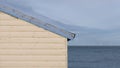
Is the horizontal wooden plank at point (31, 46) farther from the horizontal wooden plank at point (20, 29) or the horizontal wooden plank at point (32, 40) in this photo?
the horizontal wooden plank at point (20, 29)

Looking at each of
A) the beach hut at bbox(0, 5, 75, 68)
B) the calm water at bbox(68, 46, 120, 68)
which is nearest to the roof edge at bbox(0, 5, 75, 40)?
the beach hut at bbox(0, 5, 75, 68)

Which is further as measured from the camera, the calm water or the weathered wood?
the calm water

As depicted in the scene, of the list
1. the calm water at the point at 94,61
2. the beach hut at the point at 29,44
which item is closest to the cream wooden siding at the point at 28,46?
the beach hut at the point at 29,44

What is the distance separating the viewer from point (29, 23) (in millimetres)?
12531

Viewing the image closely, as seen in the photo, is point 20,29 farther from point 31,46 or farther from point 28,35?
point 31,46

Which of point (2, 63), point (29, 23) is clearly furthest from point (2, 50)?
point (29, 23)

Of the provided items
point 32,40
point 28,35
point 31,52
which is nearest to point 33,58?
point 31,52

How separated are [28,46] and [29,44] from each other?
8 cm

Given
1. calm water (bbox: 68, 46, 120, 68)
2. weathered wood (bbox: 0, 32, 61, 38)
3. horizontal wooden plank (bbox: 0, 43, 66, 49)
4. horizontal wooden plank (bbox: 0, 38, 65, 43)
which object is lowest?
calm water (bbox: 68, 46, 120, 68)

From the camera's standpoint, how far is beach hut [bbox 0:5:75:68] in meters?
12.5

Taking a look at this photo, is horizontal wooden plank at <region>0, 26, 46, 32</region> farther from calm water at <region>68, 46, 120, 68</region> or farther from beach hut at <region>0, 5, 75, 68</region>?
calm water at <region>68, 46, 120, 68</region>

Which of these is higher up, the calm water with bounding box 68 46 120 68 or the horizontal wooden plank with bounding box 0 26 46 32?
the horizontal wooden plank with bounding box 0 26 46 32

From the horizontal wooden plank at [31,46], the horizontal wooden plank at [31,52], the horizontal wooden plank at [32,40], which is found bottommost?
the horizontal wooden plank at [31,52]

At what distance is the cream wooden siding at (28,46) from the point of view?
12547 millimetres
